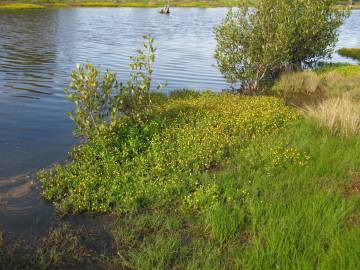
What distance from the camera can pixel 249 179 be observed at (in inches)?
450

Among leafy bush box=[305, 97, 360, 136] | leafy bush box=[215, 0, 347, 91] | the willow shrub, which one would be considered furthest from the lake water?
leafy bush box=[305, 97, 360, 136]

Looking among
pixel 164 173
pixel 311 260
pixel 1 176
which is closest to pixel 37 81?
pixel 1 176

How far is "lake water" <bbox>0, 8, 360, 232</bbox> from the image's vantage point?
11445 millimetres

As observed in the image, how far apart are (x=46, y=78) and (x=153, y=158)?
17886mm

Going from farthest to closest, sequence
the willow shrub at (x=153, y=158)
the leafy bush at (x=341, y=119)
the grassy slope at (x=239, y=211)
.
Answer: the leafy bush at (x=341, y=119)
the willow shrub at (x=153, y=158)
the grassy slope at (x=239, y=211)

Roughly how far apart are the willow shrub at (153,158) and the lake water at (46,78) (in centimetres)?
91

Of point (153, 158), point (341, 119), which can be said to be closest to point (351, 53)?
point (341, 119)

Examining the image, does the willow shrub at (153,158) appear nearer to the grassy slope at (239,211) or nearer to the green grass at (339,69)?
the grassy slope at (239,211)

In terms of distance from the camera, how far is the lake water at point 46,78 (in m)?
11.4

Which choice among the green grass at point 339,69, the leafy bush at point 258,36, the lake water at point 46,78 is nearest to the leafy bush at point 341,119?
the leafy bush at point 258,36

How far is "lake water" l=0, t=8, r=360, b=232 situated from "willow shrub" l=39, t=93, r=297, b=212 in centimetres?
91

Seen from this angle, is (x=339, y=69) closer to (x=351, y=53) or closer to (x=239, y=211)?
(x=351, y=53)

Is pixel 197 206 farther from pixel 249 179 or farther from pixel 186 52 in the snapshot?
pixel 186 52

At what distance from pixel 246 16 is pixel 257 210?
19212 mm
